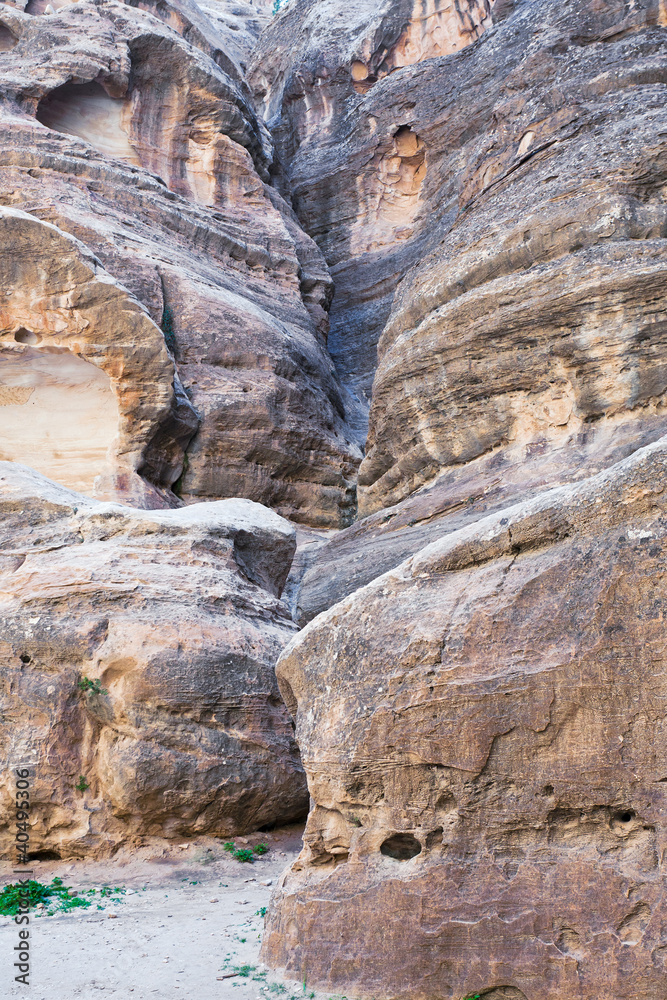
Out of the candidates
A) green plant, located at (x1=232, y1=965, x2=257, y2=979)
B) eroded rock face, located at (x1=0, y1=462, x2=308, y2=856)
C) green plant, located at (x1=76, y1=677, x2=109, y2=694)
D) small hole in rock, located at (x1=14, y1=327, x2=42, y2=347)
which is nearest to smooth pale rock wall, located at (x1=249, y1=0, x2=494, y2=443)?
small hole in rock, located at (x1=14, y1=327, x2=42, y2=347)

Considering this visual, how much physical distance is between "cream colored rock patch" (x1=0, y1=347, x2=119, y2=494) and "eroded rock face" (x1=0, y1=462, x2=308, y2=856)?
7313mm

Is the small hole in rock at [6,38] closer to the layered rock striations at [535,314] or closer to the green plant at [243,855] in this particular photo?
the layered rock striations at [535,314]

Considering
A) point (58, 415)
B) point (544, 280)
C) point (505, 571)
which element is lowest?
point (505, 571)

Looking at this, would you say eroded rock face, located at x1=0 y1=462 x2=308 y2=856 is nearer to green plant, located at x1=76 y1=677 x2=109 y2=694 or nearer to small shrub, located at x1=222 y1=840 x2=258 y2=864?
green plant, located at x1=76 y1=677 x2=109 y2=694

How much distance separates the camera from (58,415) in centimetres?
1753

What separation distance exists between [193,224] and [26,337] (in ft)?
20.4

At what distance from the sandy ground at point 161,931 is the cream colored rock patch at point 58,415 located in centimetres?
979

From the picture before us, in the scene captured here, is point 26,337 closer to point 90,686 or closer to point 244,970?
point 90,686

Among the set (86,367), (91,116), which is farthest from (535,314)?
(91,116)

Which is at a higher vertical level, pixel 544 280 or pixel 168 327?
pixel 168 327

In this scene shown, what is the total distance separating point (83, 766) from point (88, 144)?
16.7m

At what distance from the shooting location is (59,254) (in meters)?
15.9

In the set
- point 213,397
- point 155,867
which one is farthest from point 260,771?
point 213,397

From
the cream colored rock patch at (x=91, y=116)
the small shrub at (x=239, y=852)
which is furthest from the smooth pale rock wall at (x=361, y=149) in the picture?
the small shrub at (x=239, y=852)
